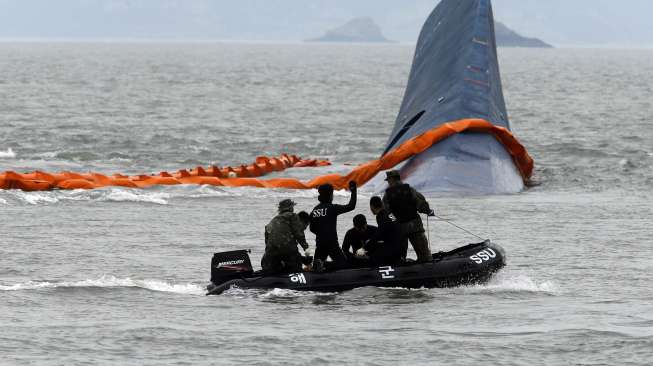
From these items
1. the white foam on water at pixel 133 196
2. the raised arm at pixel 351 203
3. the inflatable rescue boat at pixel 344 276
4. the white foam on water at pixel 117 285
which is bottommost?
the white foam on water at pixel 133 196

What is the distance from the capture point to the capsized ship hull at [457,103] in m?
37.4

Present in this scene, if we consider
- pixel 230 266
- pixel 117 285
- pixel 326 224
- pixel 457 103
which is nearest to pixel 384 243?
pixel 326 224

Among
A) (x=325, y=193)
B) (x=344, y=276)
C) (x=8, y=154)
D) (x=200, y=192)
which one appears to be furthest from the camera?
(x=8, y=154)

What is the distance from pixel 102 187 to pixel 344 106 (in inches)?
1912

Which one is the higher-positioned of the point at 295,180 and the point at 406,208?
the point at 406,208

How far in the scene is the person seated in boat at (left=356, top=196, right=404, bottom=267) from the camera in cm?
2230

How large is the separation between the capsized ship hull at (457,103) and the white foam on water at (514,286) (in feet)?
40.6

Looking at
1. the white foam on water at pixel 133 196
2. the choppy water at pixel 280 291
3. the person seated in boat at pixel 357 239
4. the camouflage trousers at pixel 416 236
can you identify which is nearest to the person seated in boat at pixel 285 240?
the choppy water at pixel 280 291

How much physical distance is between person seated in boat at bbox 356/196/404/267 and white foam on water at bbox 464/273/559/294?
63.5 inches

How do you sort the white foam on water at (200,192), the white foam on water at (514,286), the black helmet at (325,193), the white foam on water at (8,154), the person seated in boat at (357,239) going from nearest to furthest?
the black helmet at (325,193)
the person seated in boat at (357,239)
the white foam on water at (514,286)
the white foam on water at (200,192)
the white foam on water at (8,154)

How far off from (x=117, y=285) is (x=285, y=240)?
11.5 feet

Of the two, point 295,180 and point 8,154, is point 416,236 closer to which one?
point 295,180

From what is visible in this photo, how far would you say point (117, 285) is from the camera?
23.3 metres

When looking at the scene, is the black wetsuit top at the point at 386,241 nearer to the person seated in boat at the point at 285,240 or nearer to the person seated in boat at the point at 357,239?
the person seated in boat at the point at 357,239
